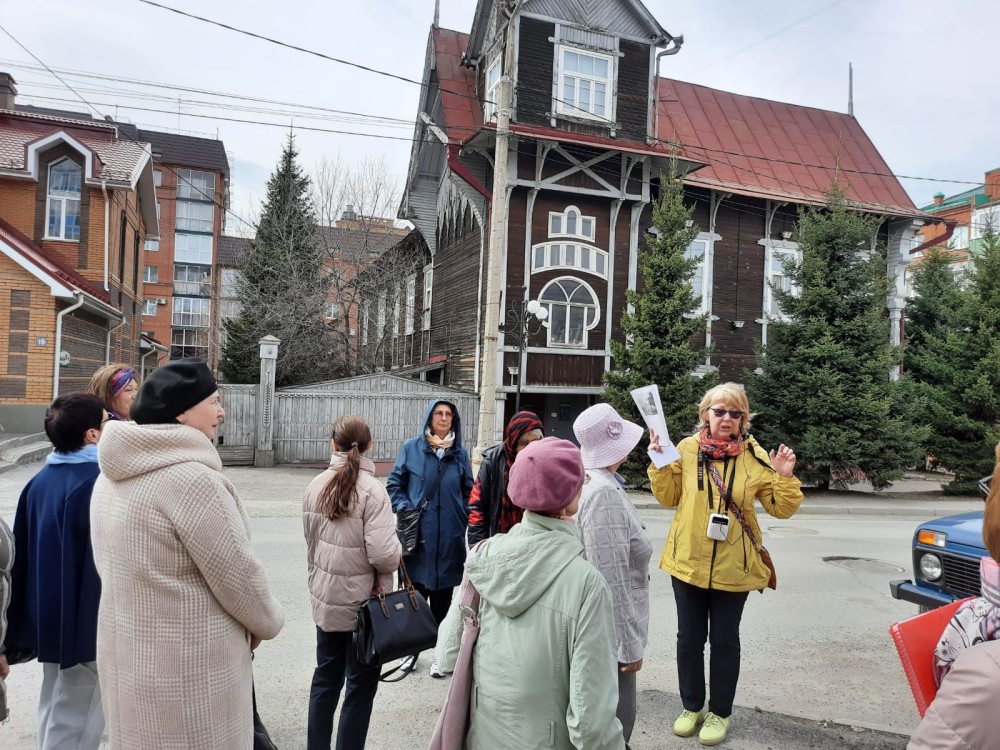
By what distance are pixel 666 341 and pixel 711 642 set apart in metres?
12.8

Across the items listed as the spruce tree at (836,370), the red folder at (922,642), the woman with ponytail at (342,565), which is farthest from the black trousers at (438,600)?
the spruce tree at (836,370)

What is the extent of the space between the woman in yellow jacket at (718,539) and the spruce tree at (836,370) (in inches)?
527

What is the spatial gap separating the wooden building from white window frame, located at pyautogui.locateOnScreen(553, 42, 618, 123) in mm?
35

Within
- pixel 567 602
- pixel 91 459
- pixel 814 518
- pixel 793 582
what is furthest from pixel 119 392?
pixel 814 518

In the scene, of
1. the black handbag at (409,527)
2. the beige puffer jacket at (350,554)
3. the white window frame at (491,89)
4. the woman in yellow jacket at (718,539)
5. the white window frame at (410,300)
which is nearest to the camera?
the beige puffer jacket at (350,554)

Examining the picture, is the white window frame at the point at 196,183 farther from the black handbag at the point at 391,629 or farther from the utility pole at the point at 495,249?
the black handbag at the point at 391,629

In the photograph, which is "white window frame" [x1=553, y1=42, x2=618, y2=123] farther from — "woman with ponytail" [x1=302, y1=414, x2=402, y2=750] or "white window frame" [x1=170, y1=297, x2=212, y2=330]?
"white window frame" [x1=170, y1=297, x2=212, y2=330]

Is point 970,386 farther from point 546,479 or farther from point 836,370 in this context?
point 546,479

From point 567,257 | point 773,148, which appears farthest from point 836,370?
point 773,148

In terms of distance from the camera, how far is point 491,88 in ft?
62.7

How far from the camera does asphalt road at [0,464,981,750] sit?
4117 mm

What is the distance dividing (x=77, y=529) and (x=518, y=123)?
16.7 m

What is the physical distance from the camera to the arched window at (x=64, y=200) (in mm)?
20281

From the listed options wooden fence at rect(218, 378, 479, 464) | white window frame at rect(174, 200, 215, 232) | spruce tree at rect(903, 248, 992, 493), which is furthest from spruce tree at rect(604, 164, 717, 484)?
white window frame at rect(174, 200, 215, 232)
